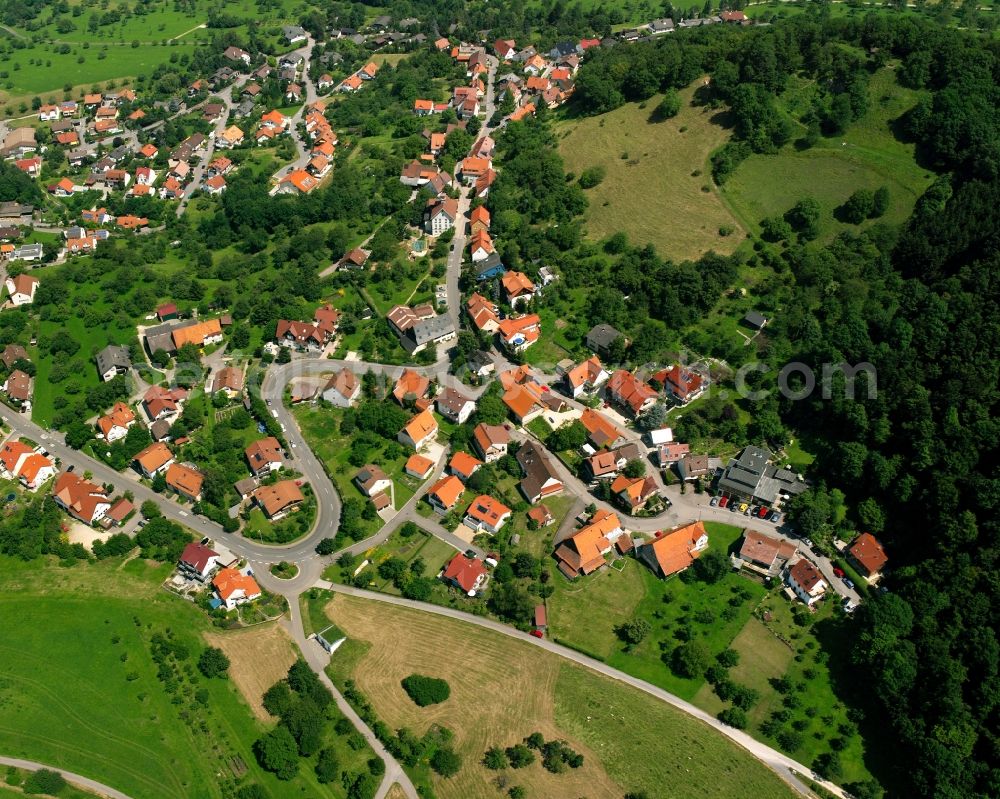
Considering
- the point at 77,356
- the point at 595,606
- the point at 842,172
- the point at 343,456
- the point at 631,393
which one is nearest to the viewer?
the point at 595,606

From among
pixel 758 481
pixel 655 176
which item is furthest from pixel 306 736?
pixel 655 176

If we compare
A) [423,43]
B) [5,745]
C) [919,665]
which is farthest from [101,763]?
[423,43]

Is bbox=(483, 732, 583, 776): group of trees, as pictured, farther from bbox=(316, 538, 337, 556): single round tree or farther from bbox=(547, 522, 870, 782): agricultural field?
bbox=(316, 538, 337, 556): single round tree

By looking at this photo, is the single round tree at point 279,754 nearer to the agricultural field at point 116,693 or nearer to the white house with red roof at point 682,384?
the agricultural field at point 116,693

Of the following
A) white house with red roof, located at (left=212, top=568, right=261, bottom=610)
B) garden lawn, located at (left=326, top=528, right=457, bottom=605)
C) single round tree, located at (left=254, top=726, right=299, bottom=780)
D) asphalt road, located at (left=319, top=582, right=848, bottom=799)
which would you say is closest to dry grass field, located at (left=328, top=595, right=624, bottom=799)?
asphalt road, located at (left=319, top=582, right=848, bottom=799)

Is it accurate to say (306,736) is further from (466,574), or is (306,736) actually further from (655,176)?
(655,176)

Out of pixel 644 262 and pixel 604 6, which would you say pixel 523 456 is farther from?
pixel 604 6
